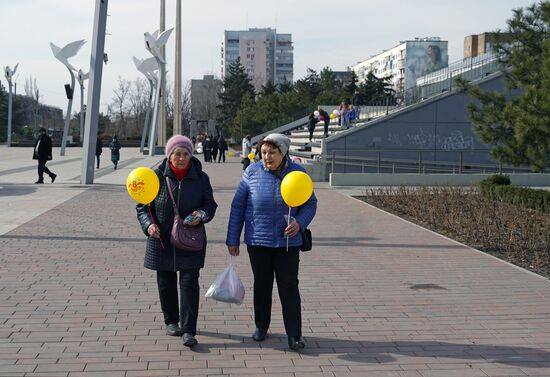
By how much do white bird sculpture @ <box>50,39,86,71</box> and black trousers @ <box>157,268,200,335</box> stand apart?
47091 millimetres

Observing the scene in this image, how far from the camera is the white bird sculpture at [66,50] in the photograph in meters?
49.3

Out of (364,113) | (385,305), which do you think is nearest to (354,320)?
(385,305)

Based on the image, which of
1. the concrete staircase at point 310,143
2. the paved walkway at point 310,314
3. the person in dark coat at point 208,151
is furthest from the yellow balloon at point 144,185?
the person in dark coat at point 208,151

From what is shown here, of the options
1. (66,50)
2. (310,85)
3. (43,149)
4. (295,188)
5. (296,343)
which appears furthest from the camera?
(310,85)

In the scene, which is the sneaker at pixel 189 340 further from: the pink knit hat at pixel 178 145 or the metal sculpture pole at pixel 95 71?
the metal sculpture pole at pixel 95 71

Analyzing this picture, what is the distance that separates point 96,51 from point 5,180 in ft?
19.5

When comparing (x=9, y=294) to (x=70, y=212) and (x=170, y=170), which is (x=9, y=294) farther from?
(x=70, y=212)

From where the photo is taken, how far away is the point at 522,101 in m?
13.4

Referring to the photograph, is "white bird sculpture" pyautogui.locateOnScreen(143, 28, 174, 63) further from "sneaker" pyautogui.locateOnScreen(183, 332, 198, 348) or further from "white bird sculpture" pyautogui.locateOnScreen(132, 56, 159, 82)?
"sneaker" pyautogui.locateOnScreen(183, 332, 198, 348)

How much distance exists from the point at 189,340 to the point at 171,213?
995mm

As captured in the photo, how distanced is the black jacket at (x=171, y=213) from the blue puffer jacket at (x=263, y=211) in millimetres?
238

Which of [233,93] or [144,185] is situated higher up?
[233,93]

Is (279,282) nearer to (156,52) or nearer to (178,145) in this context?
(178,145)

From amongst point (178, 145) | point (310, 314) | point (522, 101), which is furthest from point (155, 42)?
point (178, 145)
